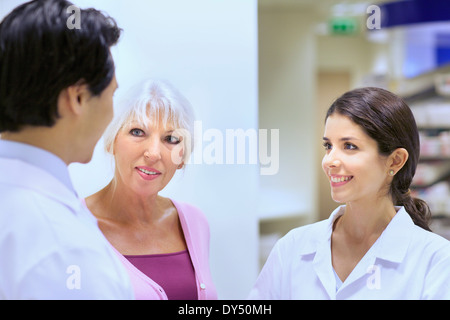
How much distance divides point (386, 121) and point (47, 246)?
2.63 feet

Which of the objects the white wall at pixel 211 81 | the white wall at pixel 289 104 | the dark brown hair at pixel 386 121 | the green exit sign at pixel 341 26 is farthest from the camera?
the green exit sign at pixel 341 26

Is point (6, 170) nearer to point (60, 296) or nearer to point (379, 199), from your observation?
point (60, 296)

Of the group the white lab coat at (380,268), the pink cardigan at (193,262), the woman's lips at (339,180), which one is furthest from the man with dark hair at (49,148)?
the woman's lips at (339,180)

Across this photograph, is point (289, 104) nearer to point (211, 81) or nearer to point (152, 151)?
point (211, 81)

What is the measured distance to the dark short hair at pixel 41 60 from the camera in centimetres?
103

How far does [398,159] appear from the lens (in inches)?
49.3

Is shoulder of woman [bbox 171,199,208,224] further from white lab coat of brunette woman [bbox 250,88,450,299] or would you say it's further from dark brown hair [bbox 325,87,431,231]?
dark brown hair [bbox 325,87,431,231]

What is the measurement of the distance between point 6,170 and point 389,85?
12.7ft

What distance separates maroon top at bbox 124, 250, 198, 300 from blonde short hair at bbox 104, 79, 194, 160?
0.27 m

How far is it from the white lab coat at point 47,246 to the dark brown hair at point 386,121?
2.08ft

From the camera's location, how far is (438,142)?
3762 millimetres

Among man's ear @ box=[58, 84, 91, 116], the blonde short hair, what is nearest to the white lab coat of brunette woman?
the blonde short hair

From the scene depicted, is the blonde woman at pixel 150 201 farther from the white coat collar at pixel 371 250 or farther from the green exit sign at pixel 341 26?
the green exit sign at pixel 341 26

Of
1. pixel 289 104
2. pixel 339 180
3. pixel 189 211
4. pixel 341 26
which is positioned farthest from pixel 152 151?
pixel 341 26
